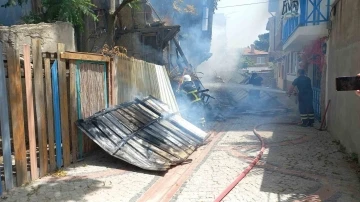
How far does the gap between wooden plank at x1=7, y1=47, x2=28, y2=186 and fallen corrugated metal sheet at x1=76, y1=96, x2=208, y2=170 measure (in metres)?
1.22

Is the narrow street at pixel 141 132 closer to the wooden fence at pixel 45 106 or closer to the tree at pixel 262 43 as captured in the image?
the wooden fence at pixel 45 106

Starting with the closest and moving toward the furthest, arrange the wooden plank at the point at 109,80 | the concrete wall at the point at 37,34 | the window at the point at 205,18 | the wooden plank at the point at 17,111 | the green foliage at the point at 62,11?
the wooden plank at the point at 17,111
the concrete wall at the point at 37,34
the wooden plank at the point at 109,80
the green foliage at the point at 62,11
the window at the point at 205,18

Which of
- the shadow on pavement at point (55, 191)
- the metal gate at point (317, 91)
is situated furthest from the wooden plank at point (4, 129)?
the metal gate at point (317, 91)

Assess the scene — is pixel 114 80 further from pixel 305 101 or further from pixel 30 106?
pixel 305 101

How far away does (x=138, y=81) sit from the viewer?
7793mm

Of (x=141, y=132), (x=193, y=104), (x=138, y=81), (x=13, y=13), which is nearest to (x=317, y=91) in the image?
(x=193, y=104)

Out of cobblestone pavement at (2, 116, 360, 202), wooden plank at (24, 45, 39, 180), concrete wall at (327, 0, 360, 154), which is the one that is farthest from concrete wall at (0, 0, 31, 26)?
concrete wall at (327, 0, 360, 154)

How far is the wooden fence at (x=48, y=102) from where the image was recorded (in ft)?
13.0

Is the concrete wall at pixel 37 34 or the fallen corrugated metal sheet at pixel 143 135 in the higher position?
the concrete wall at pixel 37 34

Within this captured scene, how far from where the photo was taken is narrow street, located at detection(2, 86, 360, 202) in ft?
13.3

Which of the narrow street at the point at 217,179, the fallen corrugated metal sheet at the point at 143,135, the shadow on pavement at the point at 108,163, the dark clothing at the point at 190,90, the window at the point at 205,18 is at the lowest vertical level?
the narrow street at the point at 217,179

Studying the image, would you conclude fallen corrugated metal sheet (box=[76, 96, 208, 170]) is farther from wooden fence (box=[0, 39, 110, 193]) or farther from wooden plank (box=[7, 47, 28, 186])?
wooden plank (box=[7, 47, 28, 186])

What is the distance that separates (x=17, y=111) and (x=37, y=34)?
8.55 ft

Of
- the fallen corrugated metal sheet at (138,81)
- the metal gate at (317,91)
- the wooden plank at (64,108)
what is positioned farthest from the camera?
the metal gate at (317,91)
